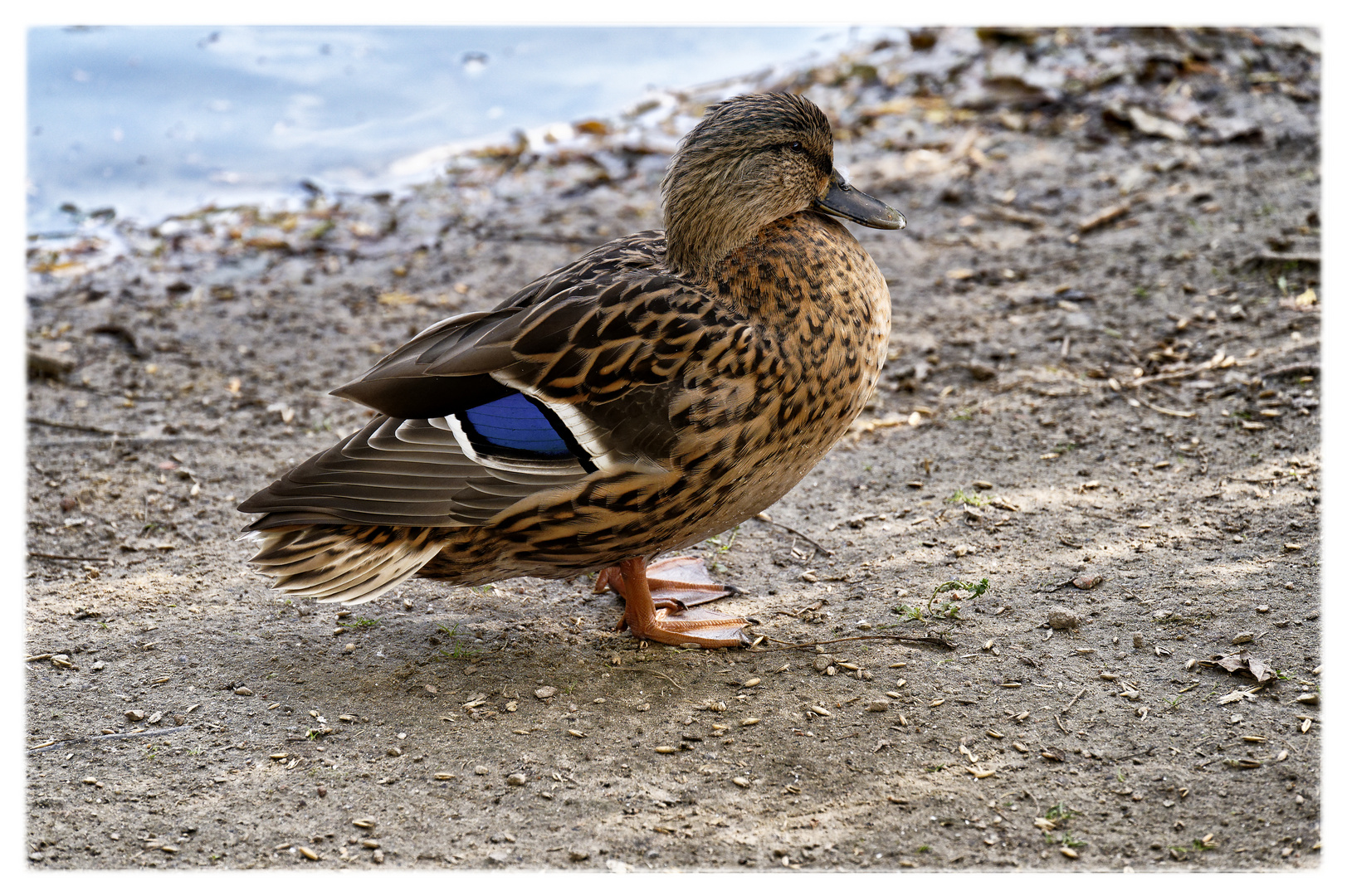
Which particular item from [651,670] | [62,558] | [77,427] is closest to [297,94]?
[77,427]

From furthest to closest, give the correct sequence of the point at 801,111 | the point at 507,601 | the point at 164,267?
the point at 164,267 → the point at 507,601 → the point at 801,111

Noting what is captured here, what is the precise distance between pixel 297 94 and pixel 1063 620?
6956mm

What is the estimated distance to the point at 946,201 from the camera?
6445 millimetres

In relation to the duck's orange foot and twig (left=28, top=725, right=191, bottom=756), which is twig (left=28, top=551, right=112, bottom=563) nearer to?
twig (left=28, top=725, right=191, bottom=756)

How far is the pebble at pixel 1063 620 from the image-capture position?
129 inches

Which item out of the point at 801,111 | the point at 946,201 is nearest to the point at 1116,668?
the point at 801,111

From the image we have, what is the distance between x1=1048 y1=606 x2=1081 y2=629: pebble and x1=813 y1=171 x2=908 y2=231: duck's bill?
48.7 inches

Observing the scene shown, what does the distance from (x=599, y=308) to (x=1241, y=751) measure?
197cm

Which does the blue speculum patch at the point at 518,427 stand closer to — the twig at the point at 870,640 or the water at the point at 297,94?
the twig at the point at 870,640

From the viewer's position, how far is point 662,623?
11.3 ft

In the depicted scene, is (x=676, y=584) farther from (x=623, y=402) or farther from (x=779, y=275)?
(x=779, y=275)

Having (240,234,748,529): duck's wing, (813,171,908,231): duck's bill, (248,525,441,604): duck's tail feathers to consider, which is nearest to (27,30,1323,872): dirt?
(248,525,441,604): duck's tail feathers

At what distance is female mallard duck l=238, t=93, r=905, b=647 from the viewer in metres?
2.99

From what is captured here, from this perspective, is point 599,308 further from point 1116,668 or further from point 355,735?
point 1116,668
